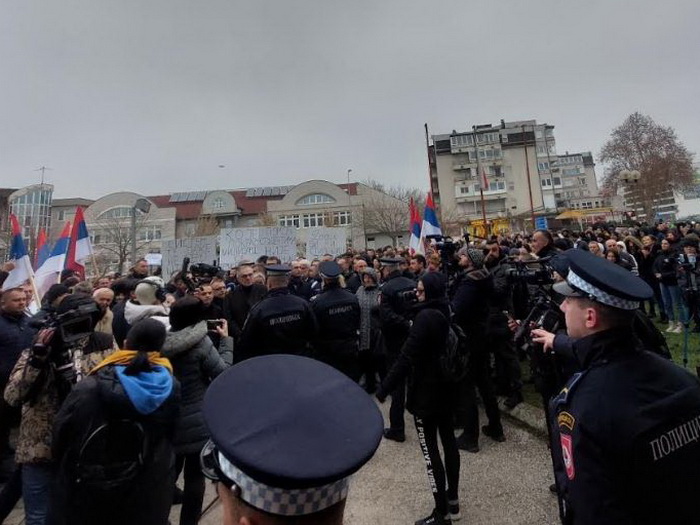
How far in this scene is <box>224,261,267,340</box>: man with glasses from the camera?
20.1 ft

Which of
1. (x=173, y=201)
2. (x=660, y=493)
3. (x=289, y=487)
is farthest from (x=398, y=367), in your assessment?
(x=173, y=201)

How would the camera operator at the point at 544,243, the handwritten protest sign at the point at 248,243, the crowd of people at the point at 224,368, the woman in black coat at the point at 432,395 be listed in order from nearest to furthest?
the crowd of people at the point at 224,368 < the woman in black coat at the point at 432,395 < the camera operator at the point at 544,243 < the handwritten protest sign at the point at 248,243

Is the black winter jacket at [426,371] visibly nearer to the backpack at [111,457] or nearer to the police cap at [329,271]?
the backpack at [111,457]

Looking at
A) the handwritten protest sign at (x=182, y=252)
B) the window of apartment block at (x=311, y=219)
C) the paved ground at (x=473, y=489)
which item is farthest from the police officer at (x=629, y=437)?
the window of apartment block at (x=311, y=219)

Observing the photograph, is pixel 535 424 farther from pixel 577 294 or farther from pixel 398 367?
pixel 577 294

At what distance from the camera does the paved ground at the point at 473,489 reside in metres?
3.53

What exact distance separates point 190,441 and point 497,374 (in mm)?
4342

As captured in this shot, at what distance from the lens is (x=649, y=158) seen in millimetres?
34156

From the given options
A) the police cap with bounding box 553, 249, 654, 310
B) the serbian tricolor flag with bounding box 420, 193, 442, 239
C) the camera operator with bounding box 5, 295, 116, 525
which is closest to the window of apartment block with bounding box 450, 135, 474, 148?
the serbian tricolor flag with bounding box 420, 193, 442, 239

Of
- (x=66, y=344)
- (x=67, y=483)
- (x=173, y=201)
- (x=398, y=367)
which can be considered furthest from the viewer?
(x=173, y=201)

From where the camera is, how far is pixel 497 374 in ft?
19.2

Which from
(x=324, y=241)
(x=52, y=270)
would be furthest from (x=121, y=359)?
(x=324, y=241)

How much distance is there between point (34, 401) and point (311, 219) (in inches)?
2076

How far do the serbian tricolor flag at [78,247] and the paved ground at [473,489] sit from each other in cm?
565
